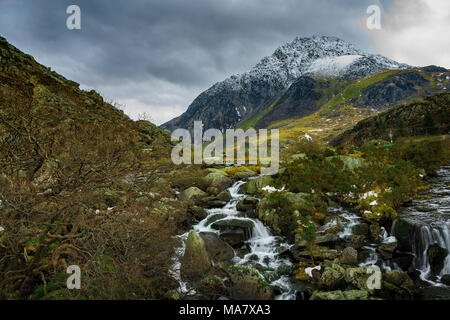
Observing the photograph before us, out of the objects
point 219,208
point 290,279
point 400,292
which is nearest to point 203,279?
point 290,279

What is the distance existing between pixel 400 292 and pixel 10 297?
13.1m

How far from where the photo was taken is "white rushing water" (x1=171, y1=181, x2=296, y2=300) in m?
9.64

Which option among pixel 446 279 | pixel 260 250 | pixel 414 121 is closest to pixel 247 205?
pixel 260 250

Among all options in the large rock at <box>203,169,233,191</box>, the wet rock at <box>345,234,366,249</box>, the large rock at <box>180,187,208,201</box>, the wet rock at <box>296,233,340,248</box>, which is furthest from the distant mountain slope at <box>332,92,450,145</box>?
the large rock at <box>180,187,208,201</box>

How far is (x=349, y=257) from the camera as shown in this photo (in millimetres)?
10578

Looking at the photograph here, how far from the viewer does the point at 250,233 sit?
1430 centimetres

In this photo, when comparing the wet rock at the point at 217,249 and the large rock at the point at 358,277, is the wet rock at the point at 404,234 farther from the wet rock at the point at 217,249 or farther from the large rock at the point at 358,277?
the wet rock at the point at 217,249

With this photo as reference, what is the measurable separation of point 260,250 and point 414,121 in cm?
6890

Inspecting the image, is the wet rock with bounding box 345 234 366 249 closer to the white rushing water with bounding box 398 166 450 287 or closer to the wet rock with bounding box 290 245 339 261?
the wet rock with bounding box 290 245 339 261

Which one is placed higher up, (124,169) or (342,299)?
(124,169)

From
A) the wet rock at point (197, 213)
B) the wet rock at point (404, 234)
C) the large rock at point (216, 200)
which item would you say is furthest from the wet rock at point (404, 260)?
the large rock at point (216, 200)

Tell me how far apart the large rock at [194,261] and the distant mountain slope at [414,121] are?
5098 centimetres

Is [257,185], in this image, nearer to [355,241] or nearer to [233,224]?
[233,224]
